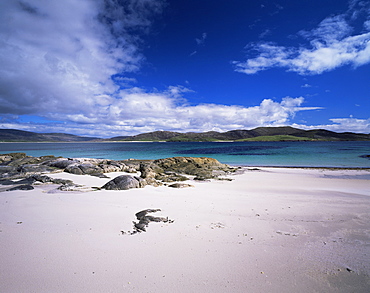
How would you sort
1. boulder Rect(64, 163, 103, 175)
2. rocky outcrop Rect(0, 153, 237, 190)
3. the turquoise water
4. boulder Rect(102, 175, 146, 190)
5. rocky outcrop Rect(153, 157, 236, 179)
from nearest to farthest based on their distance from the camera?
boulder Rect(102, 175, 146, 190) → rocky outcrop Rect(0, 153, 237, 190) → boulder Rect(64, 163, 103, 175) → rocky outcrop Rect(153, 157, 236, 179) → the turquoise water

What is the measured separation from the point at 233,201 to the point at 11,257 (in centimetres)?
775

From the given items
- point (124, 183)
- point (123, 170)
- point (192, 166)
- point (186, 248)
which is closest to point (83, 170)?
point (123, 170)

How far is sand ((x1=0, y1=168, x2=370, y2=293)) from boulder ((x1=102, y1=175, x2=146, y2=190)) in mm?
3029

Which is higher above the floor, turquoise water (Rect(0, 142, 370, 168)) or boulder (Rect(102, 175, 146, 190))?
boulder (Rect(102, 175, 146, 190))

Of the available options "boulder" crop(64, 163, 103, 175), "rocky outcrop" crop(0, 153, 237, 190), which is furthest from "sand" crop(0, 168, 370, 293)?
"boulder" crop(64, 163, 103, 175)

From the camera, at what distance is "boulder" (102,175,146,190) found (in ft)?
35.6

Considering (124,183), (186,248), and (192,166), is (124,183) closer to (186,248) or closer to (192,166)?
(186,248)

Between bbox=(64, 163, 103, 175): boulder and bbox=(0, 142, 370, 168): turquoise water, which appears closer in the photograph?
bbox=(64, 163, 103, 175): boulder

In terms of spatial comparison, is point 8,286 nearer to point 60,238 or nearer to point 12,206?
point 60,238

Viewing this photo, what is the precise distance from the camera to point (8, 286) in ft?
10.9

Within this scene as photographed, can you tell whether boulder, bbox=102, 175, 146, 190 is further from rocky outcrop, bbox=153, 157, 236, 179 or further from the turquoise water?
the turquoise water

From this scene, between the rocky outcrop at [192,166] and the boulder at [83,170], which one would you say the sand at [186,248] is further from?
the rocky outcrop at [192,166]

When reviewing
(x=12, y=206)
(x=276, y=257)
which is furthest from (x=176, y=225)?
(x=12, y=206)

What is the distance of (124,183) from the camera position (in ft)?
36.3
